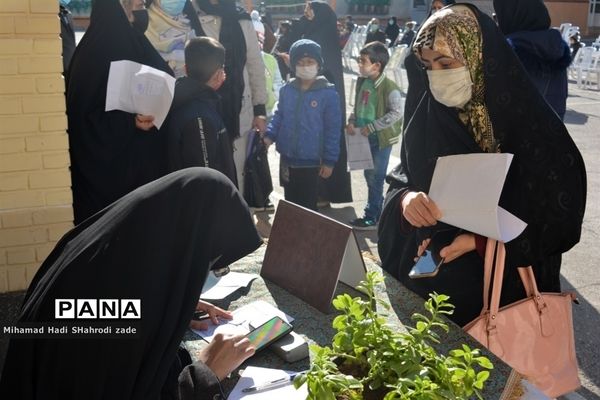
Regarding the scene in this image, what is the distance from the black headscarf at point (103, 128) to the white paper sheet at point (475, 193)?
6.03 feet

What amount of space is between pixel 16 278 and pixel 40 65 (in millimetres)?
1072

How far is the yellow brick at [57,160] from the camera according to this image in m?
3.47

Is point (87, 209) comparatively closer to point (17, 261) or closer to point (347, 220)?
point (17, 261)

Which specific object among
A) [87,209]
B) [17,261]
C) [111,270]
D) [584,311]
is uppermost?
[111,270]

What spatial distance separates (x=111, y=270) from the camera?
1.60 m

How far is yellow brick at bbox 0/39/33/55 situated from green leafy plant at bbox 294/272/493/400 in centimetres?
230

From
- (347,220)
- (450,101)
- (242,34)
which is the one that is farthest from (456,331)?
(347,220)

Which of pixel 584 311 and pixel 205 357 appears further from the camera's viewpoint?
pixel 584 311

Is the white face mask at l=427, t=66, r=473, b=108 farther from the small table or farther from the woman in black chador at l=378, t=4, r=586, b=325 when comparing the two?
the small table

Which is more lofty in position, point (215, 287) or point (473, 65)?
point (473, 65)

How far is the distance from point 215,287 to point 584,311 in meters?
2.81

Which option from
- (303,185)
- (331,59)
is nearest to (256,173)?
(303,185)

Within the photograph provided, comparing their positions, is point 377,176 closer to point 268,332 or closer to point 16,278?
point 16,278

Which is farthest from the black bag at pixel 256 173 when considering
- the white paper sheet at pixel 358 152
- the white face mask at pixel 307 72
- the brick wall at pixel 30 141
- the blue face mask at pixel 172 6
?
the brick wall at pixel 30 141
